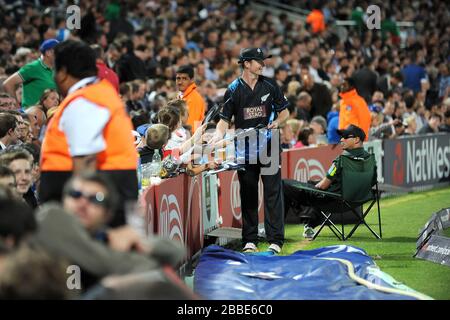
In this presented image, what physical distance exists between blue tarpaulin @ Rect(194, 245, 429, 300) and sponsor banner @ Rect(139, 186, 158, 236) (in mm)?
699

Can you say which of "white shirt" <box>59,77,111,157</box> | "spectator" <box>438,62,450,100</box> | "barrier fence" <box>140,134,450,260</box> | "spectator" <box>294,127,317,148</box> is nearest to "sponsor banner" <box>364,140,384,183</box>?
"barrier fence" <box>140,134,450,260</box>

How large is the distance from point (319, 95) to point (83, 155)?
14051 mm

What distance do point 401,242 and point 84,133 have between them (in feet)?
23.7

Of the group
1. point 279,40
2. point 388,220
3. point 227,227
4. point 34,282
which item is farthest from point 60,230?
point 279,40

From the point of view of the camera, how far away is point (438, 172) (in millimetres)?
21812

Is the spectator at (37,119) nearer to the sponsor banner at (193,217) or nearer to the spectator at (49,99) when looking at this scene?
the spectator at (49,99)

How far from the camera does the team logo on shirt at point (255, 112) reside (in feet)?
41.7

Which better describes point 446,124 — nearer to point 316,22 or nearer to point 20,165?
point 316,22

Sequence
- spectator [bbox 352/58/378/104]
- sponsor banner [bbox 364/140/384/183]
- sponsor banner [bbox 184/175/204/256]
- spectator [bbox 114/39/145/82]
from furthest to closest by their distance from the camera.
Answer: spectator [bbox 352/58/378/104], spectator [bbox 114/39/145/82], sponsor banner [bbox 364/140/384/183], sponsor banner [bbox 184/175/204/256]

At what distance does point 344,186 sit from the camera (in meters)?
13.7

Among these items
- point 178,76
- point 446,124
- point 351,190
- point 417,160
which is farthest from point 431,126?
point 178,76

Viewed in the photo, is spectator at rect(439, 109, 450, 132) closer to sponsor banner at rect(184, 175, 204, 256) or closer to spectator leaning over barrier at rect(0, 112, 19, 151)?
sponsor banner at rect(184, 175, 204, 256)

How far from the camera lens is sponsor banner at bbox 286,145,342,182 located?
1678 cm
